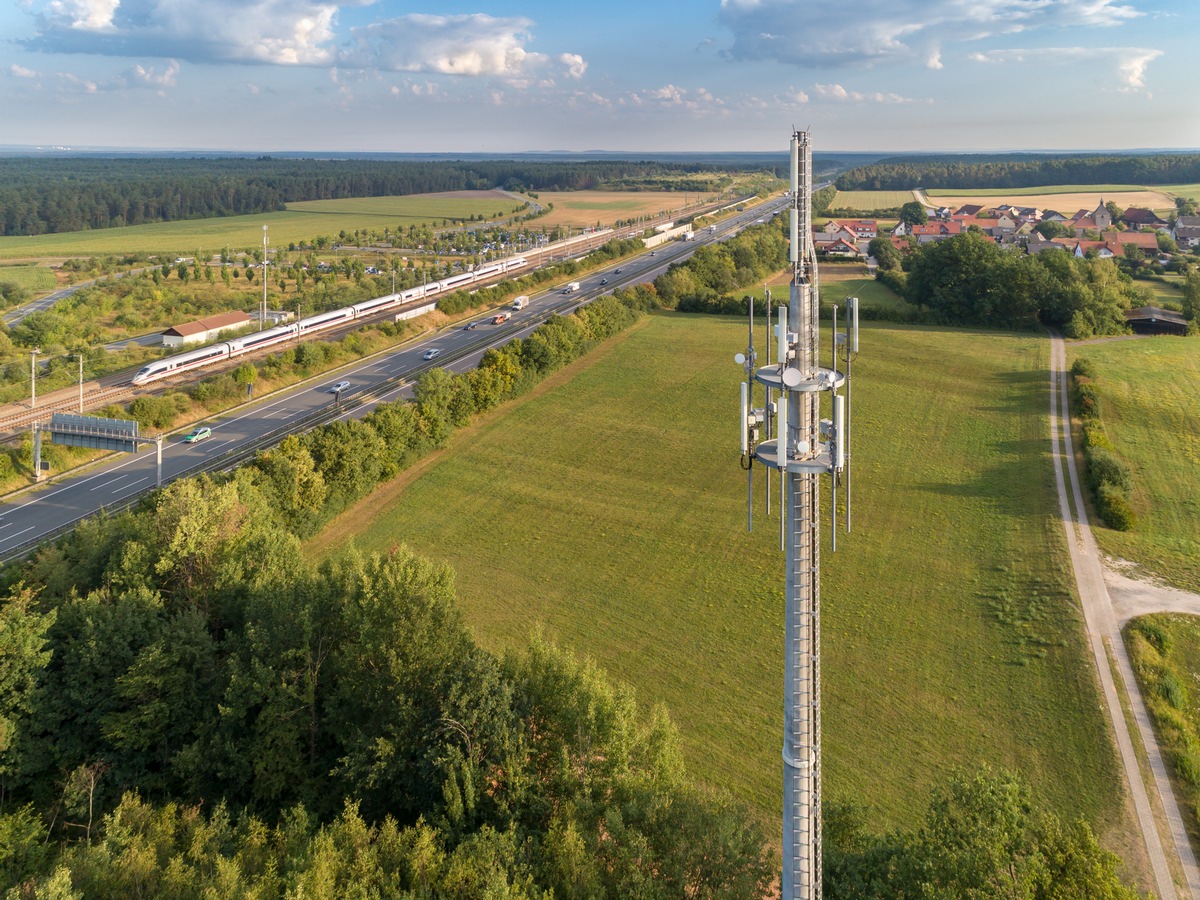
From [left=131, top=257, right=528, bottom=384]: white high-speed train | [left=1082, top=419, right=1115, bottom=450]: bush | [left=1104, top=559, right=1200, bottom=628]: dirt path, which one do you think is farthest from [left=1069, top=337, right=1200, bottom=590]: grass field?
[left=131, top=257, right=528, bottom=384]: white high-speed train

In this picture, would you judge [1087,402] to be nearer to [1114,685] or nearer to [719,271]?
[1114,685]

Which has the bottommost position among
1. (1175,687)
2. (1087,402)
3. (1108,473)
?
(1175,687)

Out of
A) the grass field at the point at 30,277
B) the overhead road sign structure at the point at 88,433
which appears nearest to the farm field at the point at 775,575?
the overhead road sign structure at the point at 88,433

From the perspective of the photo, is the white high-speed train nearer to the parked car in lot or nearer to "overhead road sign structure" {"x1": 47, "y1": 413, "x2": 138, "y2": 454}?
the parked car in lot

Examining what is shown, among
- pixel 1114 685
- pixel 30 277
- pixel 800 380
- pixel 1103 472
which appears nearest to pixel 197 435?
pixel 800 380

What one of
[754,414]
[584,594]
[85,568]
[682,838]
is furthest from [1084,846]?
[85,568]
